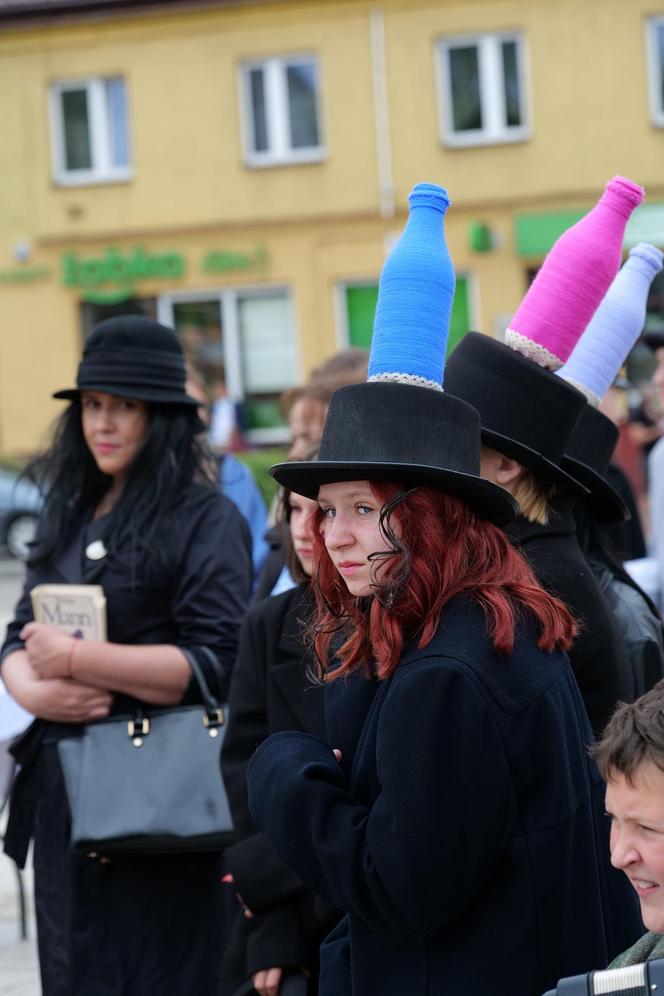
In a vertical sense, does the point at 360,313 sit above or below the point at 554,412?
above

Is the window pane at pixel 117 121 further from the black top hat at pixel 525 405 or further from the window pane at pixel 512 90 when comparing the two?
the black top hat at pixel 525 405

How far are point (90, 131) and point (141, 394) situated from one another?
19.0 meters

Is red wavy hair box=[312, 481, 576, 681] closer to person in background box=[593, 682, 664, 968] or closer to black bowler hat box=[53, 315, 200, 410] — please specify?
person in background box=[593, 682, 664, 968]

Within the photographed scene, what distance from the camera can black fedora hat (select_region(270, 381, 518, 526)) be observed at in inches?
88.0

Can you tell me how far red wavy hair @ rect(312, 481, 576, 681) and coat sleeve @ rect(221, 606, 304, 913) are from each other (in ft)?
2.42

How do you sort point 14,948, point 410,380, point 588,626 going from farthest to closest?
point 14,948 < point 588,626 < point 410,380

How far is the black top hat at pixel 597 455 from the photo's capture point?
10.6ft

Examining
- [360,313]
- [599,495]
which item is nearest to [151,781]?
[599,495]

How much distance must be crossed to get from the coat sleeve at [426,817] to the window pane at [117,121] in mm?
20599

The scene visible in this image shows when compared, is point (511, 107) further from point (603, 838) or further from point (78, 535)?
point (603, 838)

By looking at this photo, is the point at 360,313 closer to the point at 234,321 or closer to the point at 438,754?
the point at 234,321

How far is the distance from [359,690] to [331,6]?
19.8 meters

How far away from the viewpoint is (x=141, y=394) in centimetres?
378

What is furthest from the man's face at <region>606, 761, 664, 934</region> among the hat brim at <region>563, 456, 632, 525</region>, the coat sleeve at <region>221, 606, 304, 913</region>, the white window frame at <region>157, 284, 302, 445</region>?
the white window frame at <region>157, 284, 302, 445</region>
